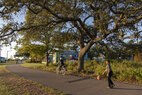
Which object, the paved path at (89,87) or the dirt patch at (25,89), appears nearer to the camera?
the dirt patch at (25,89)

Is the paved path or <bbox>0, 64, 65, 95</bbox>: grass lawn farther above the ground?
<bbox>0, 64, 65, 95</bbox>: grass lawn

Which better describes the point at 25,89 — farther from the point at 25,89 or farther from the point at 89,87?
the point at 89,87

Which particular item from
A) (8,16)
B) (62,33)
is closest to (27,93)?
(8,16)

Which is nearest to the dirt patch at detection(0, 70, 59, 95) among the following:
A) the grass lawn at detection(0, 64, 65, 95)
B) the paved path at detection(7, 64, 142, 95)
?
the grass lawn at detection(0, 64, 65, 95)

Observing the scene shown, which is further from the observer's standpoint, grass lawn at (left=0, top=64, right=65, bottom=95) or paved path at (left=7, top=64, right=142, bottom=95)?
paved path at (left=7, top=64, right=142, bottom=95)

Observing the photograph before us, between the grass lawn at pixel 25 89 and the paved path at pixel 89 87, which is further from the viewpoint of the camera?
the paved path at pixel 89 87

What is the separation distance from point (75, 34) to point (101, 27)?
213 inches

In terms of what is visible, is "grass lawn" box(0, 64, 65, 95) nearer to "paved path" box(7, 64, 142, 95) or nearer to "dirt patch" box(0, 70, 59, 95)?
"dirt patch" box(0, 70, 59, 95)

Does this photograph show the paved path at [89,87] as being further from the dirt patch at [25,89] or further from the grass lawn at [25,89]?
the dirt patch at [25,89]

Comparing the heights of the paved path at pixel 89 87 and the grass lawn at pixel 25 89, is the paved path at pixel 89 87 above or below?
below

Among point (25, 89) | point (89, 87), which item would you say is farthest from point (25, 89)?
point (89, 87)

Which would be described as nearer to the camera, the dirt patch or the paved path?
the dirt patch

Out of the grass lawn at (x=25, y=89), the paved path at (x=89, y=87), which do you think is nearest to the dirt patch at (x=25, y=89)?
the grass lawn at (x=25, y=89)

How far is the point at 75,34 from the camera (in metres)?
15.1
